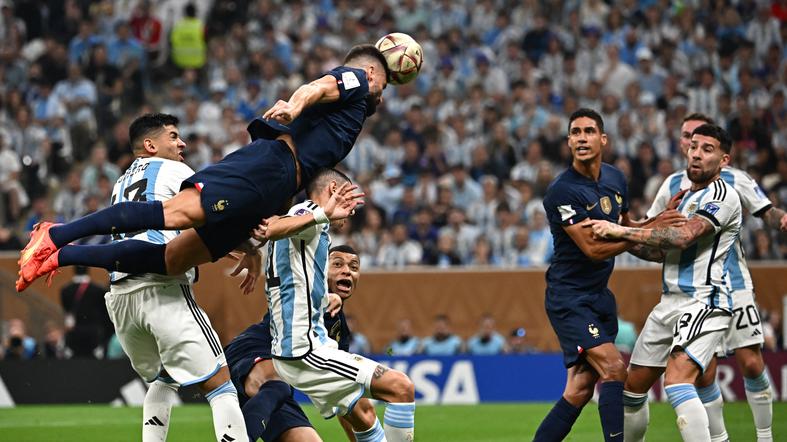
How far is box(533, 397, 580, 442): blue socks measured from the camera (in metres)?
8.56

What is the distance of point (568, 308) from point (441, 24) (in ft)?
47.7

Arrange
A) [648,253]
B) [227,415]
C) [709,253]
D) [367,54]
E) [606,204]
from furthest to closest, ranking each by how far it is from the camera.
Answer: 1. [648,253]
2. [606,204]
3. [709,253]
4. [367,54]
5. [227,415]

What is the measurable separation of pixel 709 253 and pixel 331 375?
320 cm

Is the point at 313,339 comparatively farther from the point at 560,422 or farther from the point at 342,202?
the point at 560,422

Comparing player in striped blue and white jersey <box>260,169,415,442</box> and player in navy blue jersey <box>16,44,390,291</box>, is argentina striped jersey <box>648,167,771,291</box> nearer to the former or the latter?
player in navy blue jersey <box>16,44,390,291</box>

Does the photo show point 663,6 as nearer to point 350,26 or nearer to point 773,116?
point 773,116

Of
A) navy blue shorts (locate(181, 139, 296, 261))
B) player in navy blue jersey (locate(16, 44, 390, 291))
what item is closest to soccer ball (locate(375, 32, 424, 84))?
player in navy blue jersey (locate(16, 44, 390, 291))

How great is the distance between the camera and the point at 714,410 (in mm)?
9156

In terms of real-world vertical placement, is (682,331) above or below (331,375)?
below

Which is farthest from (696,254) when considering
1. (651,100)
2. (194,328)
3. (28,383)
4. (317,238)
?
(651,100)

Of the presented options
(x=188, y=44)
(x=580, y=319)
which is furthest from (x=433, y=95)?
(x=580, y=319)

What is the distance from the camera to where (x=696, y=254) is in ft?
29.2

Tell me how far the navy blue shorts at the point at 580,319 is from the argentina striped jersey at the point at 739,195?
1050 mm

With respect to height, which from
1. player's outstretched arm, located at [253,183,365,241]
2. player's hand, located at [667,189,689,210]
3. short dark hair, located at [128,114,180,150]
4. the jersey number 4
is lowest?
player's hand, located at [667,189,689,210]
